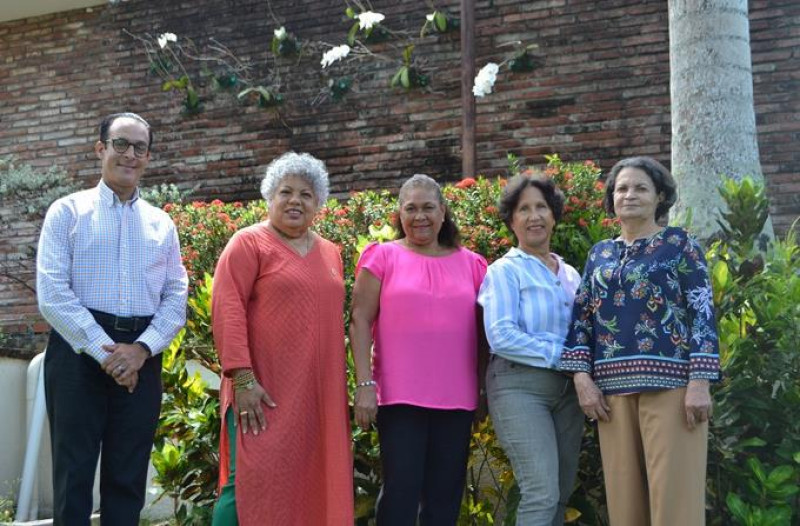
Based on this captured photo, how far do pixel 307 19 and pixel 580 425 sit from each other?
261 inches

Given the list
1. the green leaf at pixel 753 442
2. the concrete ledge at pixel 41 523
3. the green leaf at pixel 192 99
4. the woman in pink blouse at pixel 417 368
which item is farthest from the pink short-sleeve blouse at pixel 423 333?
the green leaf at pixel 192 99

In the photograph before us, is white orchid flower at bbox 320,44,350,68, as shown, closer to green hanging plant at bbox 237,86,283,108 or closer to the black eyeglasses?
green hanging plant at bbox 237,86,283,108

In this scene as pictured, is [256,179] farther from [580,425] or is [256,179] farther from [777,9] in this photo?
[580,425]

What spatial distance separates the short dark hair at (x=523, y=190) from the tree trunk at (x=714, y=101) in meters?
1.56

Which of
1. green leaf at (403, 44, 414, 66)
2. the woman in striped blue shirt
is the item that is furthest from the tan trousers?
green leaf at (403, 44, 414, 66)

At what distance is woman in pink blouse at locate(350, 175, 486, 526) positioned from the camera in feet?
11.8

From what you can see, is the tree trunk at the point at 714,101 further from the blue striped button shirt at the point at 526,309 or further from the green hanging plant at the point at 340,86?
the green hanging plant at the point at 340,86

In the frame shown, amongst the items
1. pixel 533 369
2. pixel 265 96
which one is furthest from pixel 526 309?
pixel 265 96

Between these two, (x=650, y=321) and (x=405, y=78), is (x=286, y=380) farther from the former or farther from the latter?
(x=405, y=78)

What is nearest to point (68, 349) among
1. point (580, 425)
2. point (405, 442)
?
point (405, 442)

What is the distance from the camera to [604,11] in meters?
8.33

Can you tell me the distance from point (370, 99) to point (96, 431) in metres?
6.08

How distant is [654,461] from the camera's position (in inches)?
129

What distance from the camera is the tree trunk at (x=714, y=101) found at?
523 cm
